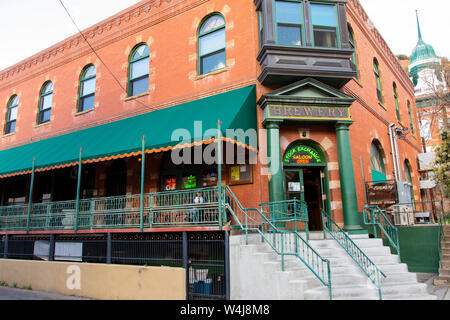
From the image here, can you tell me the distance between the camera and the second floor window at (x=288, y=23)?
11234 mm

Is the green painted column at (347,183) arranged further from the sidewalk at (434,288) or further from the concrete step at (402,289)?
the concrete step at (402,289)

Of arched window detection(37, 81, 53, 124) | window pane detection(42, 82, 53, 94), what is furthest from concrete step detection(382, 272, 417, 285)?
window pane detection(42, 82, 53, 94)

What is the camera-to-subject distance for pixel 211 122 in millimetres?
9781

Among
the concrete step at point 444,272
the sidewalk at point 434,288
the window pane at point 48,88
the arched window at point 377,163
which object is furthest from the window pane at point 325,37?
the window pane at point 48,88

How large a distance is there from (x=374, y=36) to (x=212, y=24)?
349 inches

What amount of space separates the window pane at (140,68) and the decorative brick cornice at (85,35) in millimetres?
2059

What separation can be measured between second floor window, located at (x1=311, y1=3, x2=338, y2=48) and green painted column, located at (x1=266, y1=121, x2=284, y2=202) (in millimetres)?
3513

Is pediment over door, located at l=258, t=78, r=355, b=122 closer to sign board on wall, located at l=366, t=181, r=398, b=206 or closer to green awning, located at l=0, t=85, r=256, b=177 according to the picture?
green awning, located at l=0, t=85, r=256, b=177

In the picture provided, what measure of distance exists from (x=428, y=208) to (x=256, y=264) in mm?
17727

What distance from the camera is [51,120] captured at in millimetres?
16844

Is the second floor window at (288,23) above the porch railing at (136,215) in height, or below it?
above

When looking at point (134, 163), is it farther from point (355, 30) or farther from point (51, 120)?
point (355, 30)
